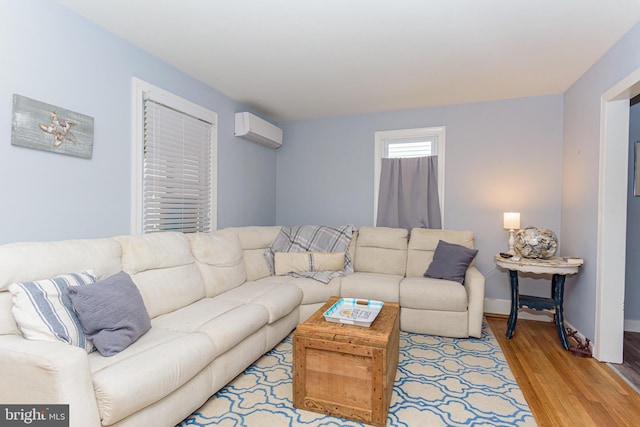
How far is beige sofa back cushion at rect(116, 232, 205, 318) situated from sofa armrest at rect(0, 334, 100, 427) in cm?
81

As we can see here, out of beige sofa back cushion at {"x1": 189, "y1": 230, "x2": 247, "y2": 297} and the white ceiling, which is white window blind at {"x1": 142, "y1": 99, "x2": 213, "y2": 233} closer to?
beige sofa back cushion at {"x1": 189, "y1": 230, "x2": 247, "y2": 297}

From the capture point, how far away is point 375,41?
239 cm

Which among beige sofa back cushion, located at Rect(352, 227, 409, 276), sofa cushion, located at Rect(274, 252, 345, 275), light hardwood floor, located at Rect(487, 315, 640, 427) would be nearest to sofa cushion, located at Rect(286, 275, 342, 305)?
sofa cushion, located at Rect(274, 252, 345, 275)

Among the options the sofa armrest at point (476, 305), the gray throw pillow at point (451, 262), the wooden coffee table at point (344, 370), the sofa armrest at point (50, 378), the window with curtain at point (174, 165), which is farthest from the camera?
the gray throw pillow at point (451, 262)

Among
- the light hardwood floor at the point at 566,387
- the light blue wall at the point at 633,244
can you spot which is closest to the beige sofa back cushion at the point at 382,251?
the light hardwood floor at the point at 566,387

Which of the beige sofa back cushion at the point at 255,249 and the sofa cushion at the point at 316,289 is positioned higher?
the beige sofa back cushion at the point at 255,249

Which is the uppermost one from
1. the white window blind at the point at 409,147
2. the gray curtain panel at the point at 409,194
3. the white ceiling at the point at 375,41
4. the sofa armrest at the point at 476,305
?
the white ceiling at the point at 375,41

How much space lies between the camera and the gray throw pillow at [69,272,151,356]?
1589 mm

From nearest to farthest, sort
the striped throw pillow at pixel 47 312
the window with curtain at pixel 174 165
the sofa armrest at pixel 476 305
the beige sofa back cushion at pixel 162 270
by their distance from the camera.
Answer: the striped throw pillow at pixel 47 312, the beige sofa back cushion at pixel 162 270, the window with curtain at pixel 174 165, the sofa armrest at pixel 476 305

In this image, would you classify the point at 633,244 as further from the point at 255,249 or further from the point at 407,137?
the point at 255,249

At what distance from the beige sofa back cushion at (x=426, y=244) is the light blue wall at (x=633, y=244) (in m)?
1.44

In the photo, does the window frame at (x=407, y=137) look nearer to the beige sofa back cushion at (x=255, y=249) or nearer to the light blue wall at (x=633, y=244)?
the beige sofa back cushion at (x=255, y=249)

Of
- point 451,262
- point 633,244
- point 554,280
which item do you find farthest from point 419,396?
point 633,244

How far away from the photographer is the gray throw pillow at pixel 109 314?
5.21 ft
